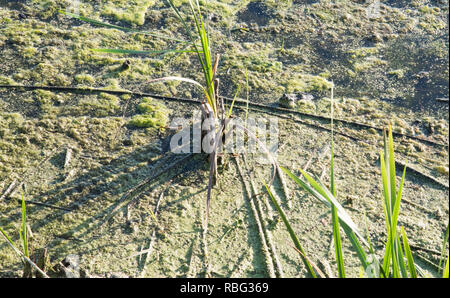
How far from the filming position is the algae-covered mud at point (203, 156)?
1.64 m

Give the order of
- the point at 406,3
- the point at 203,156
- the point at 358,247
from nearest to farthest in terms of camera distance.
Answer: the point at 358,247 < the point at 203,156 < the point at 406,3

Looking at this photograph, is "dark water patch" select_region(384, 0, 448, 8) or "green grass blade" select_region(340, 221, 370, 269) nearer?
"green grass blade" select_region(340, 221, 370, 269)

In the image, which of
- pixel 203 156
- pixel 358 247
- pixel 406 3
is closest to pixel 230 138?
pixel 203 156

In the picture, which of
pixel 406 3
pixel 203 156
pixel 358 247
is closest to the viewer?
pixel 358 247

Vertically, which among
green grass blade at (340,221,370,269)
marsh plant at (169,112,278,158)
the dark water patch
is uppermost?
the dark water patch

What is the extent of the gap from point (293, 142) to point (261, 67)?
58 centimetres

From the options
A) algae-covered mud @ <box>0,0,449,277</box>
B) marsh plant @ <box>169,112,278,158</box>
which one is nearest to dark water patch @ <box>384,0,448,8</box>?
algae-covered mud @ <box>0,0,449,277</box>

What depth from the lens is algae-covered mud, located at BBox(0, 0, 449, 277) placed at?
5.39 ft

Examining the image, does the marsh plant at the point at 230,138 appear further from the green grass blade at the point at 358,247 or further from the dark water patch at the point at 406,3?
the dark water patch at the point at 406,3

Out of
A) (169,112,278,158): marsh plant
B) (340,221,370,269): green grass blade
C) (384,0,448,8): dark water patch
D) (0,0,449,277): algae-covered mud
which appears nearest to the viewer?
(340,221,370,269): green grass blade

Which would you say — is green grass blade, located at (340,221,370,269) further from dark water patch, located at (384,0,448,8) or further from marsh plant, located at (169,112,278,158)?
dark water patch, located at (384,0,448,8)

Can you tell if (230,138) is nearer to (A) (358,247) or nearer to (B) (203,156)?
(B) (203,156)

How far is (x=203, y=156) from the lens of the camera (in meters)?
2.00
